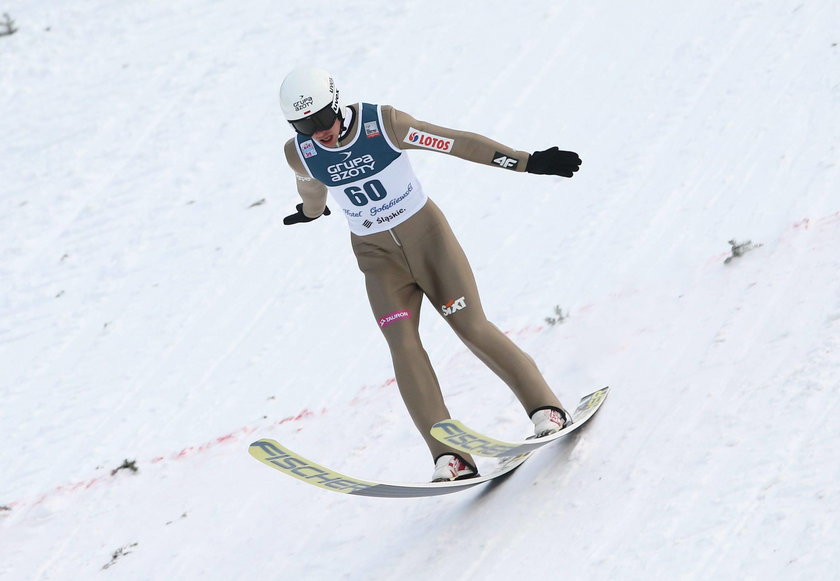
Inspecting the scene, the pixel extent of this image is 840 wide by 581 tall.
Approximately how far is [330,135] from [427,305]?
348cm

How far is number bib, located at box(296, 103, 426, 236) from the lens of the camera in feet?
16.3

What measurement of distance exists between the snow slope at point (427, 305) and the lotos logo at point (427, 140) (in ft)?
5.37

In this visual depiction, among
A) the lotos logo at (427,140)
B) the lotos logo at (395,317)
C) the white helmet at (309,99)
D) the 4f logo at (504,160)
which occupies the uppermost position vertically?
the white helmet at (309,99)

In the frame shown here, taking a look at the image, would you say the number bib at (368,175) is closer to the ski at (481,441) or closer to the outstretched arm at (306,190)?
the outstretched arm at (306,190)

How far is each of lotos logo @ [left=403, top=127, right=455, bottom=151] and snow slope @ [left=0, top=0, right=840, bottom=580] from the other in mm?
1637

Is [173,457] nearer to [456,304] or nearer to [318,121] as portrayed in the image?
[456,304]

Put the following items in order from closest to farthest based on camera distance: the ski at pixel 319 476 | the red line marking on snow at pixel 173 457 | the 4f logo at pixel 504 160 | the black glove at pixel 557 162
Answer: the ski at pixel 319 476, the black glove at pixel 557 162, the 4f logo at pixel 504 160, the red line marking on snow at pixel 173 457

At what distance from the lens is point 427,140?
498cm

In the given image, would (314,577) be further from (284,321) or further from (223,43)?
(223,43)

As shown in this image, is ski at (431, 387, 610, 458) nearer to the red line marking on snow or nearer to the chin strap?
the chin strap

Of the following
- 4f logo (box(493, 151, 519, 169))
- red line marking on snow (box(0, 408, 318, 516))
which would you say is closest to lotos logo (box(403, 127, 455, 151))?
4f logo (box(493, 151, 519, 169))

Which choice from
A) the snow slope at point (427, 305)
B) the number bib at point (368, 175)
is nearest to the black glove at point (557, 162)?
the number bib at point (368, 175)

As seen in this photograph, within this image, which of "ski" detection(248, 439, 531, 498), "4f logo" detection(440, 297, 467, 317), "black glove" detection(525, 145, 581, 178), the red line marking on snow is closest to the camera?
"ski" detection(248, 439, 531, 498)

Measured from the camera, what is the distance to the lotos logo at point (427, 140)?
4953 mm
